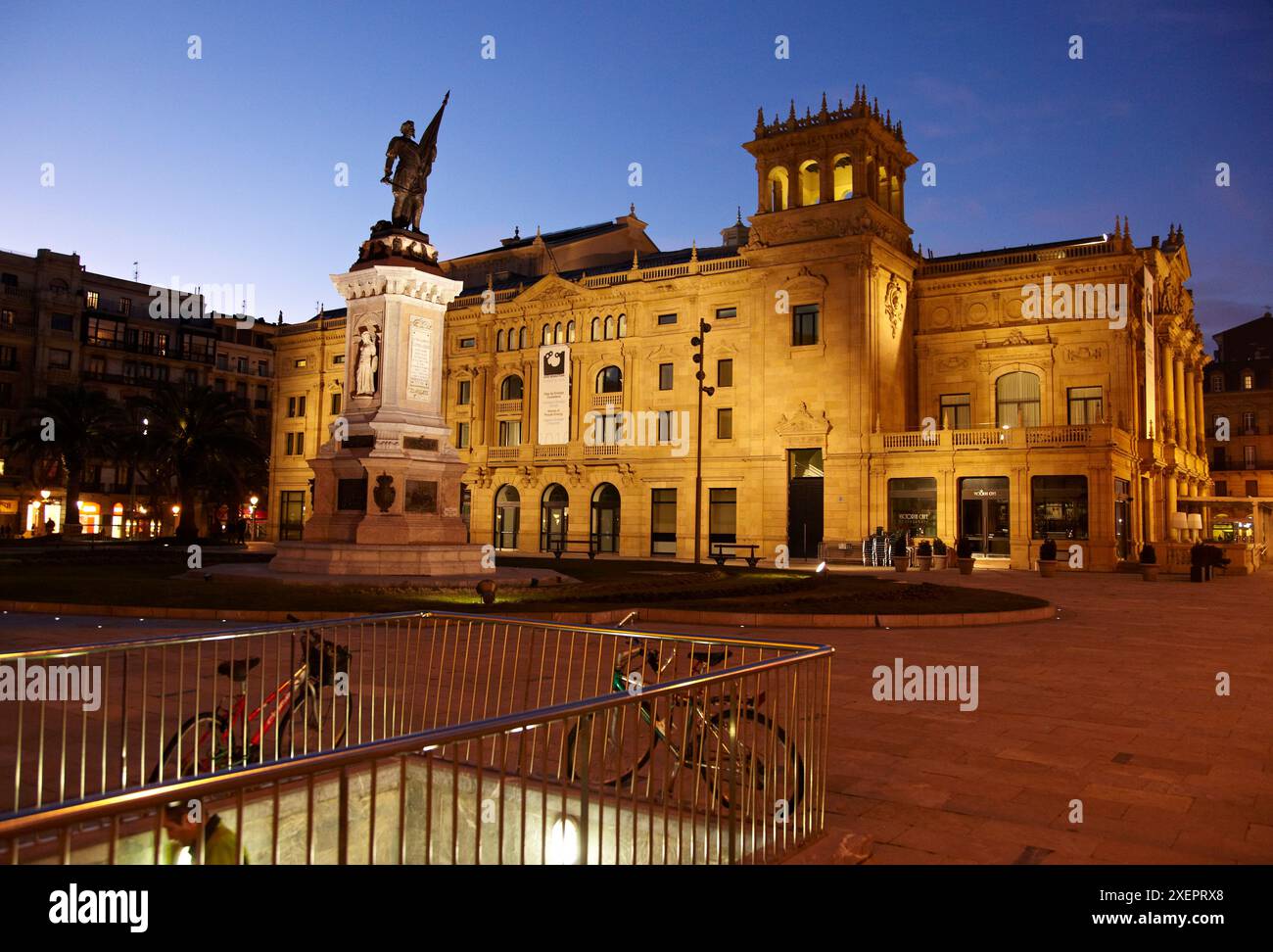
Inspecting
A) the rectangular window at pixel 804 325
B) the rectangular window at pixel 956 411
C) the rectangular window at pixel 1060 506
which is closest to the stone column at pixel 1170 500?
the rectangular window at pixel 956 411

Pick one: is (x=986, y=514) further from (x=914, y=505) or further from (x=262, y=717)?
(x=262, y=717)

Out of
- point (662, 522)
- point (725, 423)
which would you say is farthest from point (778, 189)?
point (662, 522)

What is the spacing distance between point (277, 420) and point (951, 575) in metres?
53.2

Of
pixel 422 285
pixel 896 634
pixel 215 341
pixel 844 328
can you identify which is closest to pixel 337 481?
pixel 422 285

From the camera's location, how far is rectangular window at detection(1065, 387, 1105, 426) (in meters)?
44.7

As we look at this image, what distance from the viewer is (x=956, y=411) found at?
4847cm

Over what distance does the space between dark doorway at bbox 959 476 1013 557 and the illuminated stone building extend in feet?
0.30

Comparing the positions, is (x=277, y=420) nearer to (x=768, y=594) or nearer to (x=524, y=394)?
(x=524, y=394)

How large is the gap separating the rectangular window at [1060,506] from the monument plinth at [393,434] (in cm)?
2833

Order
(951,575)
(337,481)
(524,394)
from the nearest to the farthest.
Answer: (337,481), (951,575), (524,394)

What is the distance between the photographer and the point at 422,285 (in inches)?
966

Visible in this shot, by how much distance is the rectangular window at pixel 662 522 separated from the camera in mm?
50906

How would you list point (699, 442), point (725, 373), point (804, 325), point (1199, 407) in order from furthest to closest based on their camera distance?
point (1199, 407)
point (725, 373)
point (804, 325)
point (699, 442)

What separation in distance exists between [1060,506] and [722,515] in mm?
16496
